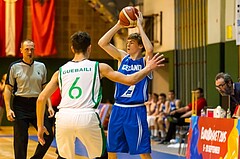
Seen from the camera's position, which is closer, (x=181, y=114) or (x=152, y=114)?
(x=181, y=114)

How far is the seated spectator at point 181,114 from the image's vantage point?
12.9m

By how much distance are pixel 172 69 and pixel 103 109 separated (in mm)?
2625

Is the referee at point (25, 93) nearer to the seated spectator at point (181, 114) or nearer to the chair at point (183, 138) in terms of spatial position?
the chair at point (183, 138)

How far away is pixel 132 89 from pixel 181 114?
7.22 meters

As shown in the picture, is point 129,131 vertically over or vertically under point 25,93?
under

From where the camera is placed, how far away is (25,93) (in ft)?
24.8

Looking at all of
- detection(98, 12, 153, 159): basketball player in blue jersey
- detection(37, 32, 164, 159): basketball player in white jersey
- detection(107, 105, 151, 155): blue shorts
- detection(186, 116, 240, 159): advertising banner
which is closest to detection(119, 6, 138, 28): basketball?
detection(98, 12, 153, 159): basketball player in blue jersey

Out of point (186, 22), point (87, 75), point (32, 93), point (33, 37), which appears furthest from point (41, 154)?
point (33, 37)

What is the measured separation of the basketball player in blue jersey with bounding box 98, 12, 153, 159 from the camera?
660cm

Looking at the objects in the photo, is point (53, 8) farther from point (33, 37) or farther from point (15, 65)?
point (15, 65)

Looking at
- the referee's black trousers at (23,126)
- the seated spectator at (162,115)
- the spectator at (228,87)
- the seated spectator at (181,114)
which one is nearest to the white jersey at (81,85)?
the referee's black trousers at (23,126)

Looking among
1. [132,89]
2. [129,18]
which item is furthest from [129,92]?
[129,18]

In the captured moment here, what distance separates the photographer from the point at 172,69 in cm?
1708

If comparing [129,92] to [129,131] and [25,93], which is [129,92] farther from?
[25,93]
